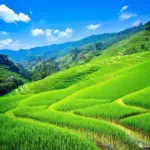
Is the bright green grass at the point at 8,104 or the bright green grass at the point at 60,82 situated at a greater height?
the bright green grass at the point at 60,82

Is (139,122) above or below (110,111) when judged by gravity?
below

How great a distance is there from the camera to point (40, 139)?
1728 cm

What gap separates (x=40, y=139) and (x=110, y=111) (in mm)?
8188

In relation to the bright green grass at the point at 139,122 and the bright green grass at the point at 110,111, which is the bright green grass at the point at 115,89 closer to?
the bright green grass at the point at 110,111

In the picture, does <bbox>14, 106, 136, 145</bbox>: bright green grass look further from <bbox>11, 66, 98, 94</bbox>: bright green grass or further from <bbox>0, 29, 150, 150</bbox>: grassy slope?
<bbox>11, 66, 98, 94</bbox>: bright green grass

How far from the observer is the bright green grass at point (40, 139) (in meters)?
16.4

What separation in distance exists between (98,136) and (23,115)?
1022cm

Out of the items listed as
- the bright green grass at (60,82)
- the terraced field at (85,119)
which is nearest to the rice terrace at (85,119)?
the terraced field at (85,119)

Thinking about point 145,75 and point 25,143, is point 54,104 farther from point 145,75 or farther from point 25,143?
point 145,75

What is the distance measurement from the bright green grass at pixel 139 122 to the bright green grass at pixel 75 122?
5.32ft

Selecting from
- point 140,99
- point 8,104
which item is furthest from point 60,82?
point 140,99

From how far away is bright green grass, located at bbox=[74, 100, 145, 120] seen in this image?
21.9 metres

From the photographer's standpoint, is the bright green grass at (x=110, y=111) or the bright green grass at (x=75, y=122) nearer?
the bright green grass at (x=75, y=122)

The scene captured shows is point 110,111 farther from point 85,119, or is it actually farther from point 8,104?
point 8,104
